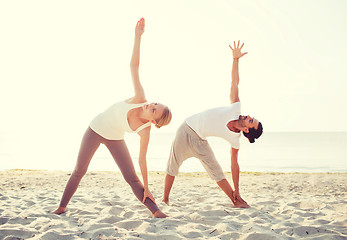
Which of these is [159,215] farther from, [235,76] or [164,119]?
[235,76]

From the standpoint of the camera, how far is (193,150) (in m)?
4.52

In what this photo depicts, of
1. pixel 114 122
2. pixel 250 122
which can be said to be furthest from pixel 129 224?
pixel 250 122

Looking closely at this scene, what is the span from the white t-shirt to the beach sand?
103cm

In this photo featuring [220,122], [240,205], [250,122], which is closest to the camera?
[250,122]

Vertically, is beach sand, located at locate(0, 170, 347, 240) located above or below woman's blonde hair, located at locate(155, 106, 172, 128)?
below

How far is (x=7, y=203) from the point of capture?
4.60 meters

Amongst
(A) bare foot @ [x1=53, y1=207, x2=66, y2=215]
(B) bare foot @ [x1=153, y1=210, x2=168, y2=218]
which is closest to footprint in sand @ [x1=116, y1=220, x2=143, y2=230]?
(B) bare foot @ [x1=153, y1=210, x2=168, y2=218]

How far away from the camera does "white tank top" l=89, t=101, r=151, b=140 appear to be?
11.9ft

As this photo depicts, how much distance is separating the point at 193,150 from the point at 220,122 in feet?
2.05

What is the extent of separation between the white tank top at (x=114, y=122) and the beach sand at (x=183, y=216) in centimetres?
103

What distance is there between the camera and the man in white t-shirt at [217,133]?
4.16m

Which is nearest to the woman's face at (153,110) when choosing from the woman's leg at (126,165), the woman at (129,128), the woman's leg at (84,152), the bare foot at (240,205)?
the woman at (129,128)

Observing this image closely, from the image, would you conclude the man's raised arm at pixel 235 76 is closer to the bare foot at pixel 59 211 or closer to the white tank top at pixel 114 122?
the white tank top at pixel 114 122

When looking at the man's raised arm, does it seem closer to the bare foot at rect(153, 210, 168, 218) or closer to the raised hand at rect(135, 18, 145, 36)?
the raised hand at rect(135, 18, 145, 36)
